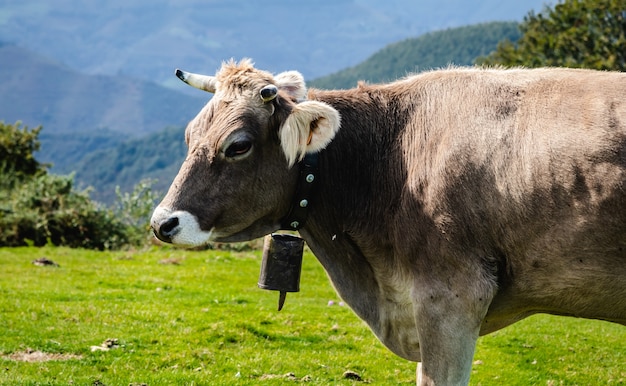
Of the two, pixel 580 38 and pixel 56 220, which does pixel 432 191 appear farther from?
pixel 580 38

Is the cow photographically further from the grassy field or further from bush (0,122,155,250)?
bush (0,122,155,250)

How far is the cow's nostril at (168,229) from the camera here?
19.2 ft

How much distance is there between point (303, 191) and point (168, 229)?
1.13m

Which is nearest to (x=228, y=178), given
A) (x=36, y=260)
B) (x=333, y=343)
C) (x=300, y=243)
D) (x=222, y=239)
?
(x=222, y=239)

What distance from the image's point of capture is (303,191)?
6246 mm

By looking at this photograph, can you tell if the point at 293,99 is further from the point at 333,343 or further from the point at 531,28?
the point at 531,28

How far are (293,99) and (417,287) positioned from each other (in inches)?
73.6

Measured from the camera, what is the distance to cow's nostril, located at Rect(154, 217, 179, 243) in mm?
5844

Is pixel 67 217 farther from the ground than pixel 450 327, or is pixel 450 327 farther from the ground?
pixel 450 327

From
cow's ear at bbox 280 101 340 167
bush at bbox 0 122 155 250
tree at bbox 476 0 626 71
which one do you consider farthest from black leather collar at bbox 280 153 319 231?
tree at bbox 476 0 626 71

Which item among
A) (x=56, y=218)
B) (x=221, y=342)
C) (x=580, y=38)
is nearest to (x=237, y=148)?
(x=221, y=342)

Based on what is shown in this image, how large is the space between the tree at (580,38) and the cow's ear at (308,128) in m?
37.4

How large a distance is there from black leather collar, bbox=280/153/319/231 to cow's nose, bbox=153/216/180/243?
0.99 meters

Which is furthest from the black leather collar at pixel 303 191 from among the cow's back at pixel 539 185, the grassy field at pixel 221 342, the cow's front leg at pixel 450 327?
the grassy field at pixel 221 342
